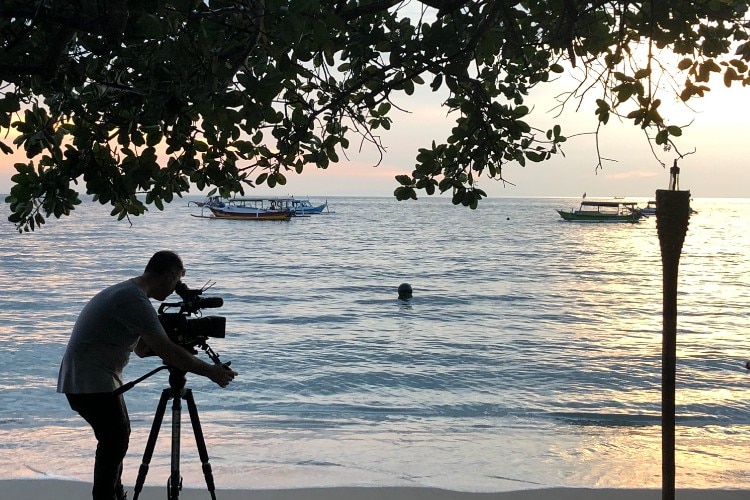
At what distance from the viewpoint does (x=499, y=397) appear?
1152cm

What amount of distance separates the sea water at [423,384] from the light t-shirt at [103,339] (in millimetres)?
2389

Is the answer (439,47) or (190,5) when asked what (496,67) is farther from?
(190,5)

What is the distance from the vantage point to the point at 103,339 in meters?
3.98

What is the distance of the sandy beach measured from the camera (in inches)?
219

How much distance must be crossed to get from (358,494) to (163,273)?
8.35ft

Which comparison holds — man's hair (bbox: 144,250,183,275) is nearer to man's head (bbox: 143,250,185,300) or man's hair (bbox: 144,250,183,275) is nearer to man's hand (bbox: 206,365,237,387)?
man's head (bbox: 143,250,185,300)

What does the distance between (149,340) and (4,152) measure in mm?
1265

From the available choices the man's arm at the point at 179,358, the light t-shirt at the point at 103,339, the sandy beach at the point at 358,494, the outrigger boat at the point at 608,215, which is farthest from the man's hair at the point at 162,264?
the outrigger boat at the point at 608,215

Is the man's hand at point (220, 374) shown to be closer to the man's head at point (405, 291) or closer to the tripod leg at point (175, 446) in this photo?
the tripod leg at point (175, 446)

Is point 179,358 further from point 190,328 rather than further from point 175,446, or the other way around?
point 175,446

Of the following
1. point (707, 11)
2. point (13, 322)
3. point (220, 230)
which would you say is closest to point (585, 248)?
point (220, 230)

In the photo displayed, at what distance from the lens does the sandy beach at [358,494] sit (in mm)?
5570

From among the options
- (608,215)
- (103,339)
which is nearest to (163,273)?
(103,339)

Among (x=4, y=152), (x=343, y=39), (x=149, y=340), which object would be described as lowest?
(x=149, y=340)
